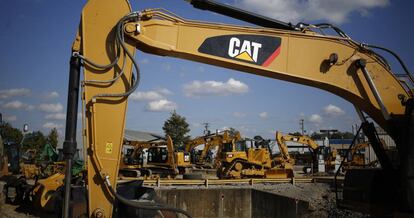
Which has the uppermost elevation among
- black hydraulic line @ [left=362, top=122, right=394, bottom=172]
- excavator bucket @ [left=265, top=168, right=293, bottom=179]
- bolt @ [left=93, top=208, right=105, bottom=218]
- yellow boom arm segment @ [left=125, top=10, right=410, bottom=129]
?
yellow boom arm segment @ [left=125, top=10, right=410, bottom=129]

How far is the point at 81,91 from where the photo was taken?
5660mm

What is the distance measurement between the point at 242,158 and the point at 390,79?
19.3 metres

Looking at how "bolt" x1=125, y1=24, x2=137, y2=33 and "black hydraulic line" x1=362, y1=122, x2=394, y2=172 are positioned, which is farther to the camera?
"black hydraulic line" x1=362, y1=122, x2=394, y2=172

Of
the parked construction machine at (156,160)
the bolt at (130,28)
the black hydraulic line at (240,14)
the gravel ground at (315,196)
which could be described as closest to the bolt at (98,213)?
the bolt at (130,28)

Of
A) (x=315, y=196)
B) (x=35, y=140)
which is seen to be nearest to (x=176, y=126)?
(x=35, y=140)

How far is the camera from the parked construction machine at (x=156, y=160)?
2700 centimetres

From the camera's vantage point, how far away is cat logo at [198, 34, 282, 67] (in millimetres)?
6242

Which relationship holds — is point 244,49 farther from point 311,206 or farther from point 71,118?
point 311,206

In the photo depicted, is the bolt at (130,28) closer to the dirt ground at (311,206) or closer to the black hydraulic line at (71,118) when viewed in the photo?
the black hydraulic line at (71,118)

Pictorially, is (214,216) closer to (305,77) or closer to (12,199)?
(12,199)

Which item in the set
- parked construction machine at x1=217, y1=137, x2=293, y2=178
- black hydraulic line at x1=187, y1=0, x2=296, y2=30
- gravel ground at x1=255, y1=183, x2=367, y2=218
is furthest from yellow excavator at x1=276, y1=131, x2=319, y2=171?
black hydraulic line at x1=187, y1=0, x2=296, y2=30

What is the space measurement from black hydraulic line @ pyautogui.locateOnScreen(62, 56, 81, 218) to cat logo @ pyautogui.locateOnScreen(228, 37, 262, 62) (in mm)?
2251

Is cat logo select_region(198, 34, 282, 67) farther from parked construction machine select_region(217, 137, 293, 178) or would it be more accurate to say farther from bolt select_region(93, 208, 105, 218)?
parked construction machine select_region(217, 137, 293, 178)

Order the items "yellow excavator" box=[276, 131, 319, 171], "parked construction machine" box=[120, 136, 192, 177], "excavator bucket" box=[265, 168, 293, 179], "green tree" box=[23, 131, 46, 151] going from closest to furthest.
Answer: "excavator bucket" box=[265, 168, 293, 179] → "parked construction machine" box=[120, 136, 192, 177] → "yellow excavator" box=[276, 131, 319, 171] → "green tree" box=[23, 131, 46, 151]
